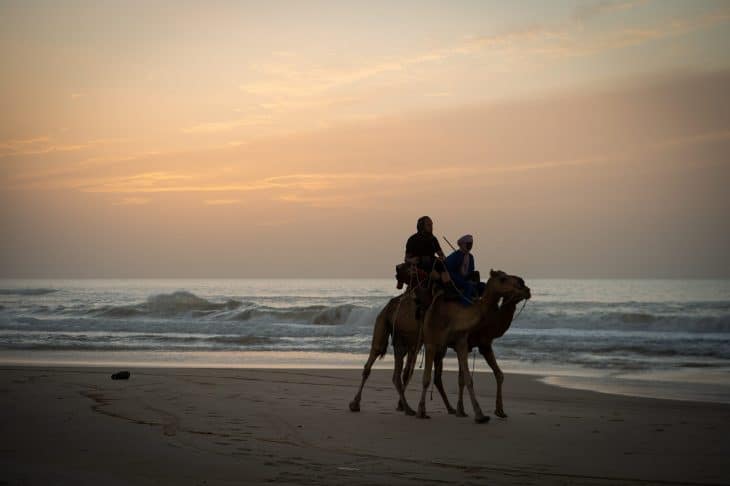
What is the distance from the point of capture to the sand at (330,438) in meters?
8.03

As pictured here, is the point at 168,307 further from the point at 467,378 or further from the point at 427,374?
the point at 467,378

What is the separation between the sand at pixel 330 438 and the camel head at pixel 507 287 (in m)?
1.83

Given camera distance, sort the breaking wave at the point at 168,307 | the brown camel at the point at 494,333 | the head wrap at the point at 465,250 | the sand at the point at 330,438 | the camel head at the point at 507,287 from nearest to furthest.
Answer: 1. the sand at the point at 330,438
2. the camel head at the point at 507,287
3. the brown camel at the point at 494,333
4. the head wrap at the point at 465,250
5. the breaking wave at the point at 168,307

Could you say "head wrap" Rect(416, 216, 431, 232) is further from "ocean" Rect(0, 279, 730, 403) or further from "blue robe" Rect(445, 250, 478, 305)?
"ocean" Rect(0, 279, 730, 403)

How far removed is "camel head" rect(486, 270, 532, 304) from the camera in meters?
11.4

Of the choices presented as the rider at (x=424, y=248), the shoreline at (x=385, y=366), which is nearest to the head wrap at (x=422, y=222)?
the rider at (x=424, y=248)

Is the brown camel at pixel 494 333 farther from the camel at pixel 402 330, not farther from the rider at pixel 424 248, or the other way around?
the rider at pixel 424 248

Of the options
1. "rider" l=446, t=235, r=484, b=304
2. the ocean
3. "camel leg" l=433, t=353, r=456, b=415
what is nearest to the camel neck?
"rider" l=446, t=235, r=484, b=304

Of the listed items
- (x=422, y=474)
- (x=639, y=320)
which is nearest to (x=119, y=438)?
(x=422, y=474)

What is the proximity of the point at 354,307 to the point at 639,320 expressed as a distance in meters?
16.7

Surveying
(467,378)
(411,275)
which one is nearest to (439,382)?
(467,378)

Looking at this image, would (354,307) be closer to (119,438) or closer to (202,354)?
(202,354)

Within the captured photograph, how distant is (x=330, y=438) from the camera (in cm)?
1012

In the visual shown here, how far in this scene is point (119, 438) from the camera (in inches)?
388
